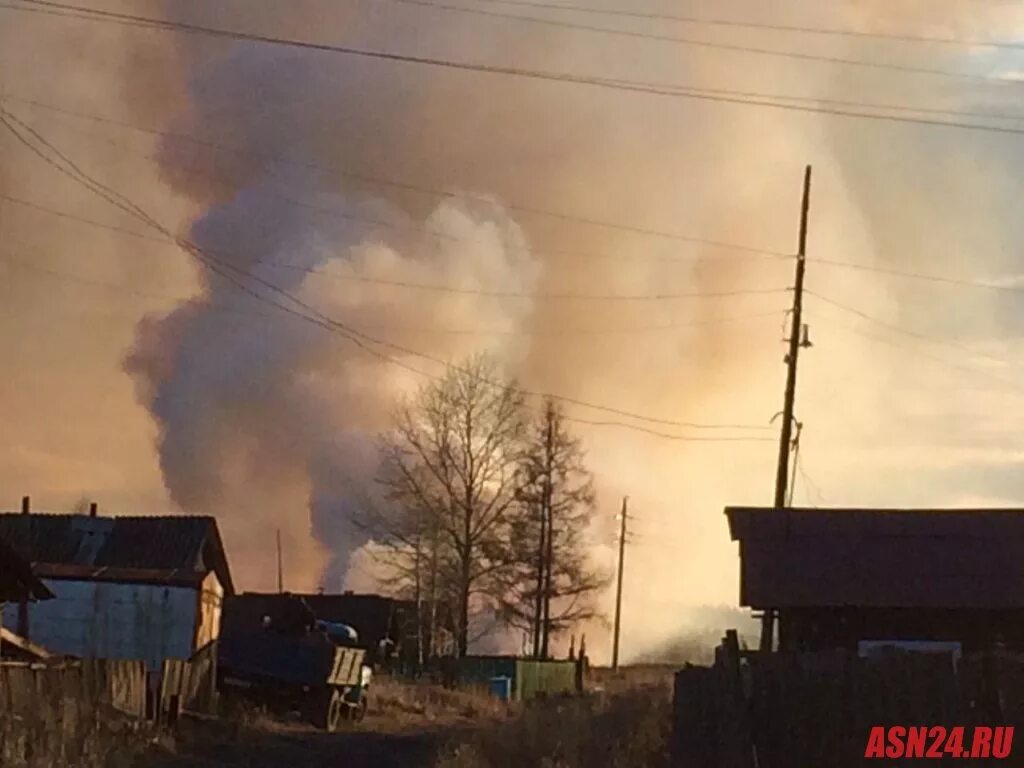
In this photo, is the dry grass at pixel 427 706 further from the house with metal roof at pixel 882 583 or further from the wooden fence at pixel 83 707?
the house with metal roof at pixel 882 583

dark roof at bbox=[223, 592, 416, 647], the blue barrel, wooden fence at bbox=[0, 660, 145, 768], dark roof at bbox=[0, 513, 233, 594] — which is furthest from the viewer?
dark roof at bbox=[223, 592, 416, 647]

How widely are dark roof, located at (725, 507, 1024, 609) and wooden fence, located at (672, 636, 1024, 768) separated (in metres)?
8.02

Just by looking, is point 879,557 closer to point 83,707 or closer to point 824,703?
point 824,703

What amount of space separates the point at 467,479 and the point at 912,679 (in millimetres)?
50368

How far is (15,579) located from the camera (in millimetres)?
Answer: 26875

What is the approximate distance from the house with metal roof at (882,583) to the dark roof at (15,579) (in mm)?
11496

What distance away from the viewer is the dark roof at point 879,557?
24.3 m

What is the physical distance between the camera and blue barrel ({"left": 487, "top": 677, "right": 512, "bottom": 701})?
51.6m

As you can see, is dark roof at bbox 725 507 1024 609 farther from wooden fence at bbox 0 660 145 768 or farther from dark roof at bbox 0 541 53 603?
dark roof at bbox 0 541 53 603

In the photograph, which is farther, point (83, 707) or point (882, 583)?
point (83, 707)

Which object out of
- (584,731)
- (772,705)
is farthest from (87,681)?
(772,705)

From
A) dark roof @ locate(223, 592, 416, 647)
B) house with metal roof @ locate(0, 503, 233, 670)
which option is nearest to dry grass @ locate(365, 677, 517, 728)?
house with metal roof @ locate(0, 503, 233, 670)

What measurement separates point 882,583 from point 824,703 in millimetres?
8640

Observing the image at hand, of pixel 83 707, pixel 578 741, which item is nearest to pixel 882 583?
pixel 578 741
